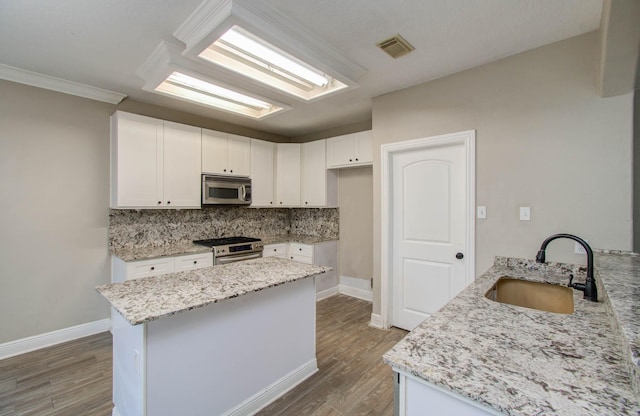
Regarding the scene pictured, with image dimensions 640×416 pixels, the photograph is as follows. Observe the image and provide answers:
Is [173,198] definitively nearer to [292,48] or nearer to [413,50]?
[292,48]

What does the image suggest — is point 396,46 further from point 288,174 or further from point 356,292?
point 356,292

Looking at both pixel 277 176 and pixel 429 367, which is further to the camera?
pixel 277 176

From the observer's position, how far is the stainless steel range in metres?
3.45

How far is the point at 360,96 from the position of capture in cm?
318

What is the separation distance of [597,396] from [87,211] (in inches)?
159

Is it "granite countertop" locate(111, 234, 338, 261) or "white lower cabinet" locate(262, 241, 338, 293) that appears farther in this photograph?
"white lower cabinet" locate(262, 241, 338, 293)

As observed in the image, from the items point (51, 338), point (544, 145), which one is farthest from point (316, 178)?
point (51, 338)

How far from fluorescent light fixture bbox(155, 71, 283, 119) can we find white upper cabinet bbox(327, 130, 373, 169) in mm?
1242

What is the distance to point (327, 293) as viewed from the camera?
4.30 meters

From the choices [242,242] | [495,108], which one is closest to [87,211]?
[242,242]

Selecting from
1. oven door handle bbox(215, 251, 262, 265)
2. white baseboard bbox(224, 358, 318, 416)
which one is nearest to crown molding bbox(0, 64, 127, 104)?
oven door handle bbox(215, 251, 262, 265)

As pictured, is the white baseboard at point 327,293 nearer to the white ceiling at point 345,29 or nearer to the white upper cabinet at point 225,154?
the white upper cabinet at point 225,154

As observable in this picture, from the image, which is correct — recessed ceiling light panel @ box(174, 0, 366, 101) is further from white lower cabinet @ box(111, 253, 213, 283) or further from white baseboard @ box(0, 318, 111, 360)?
white baseboard @ box(0, 318, 111, 360)

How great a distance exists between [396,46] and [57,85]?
3.28m
